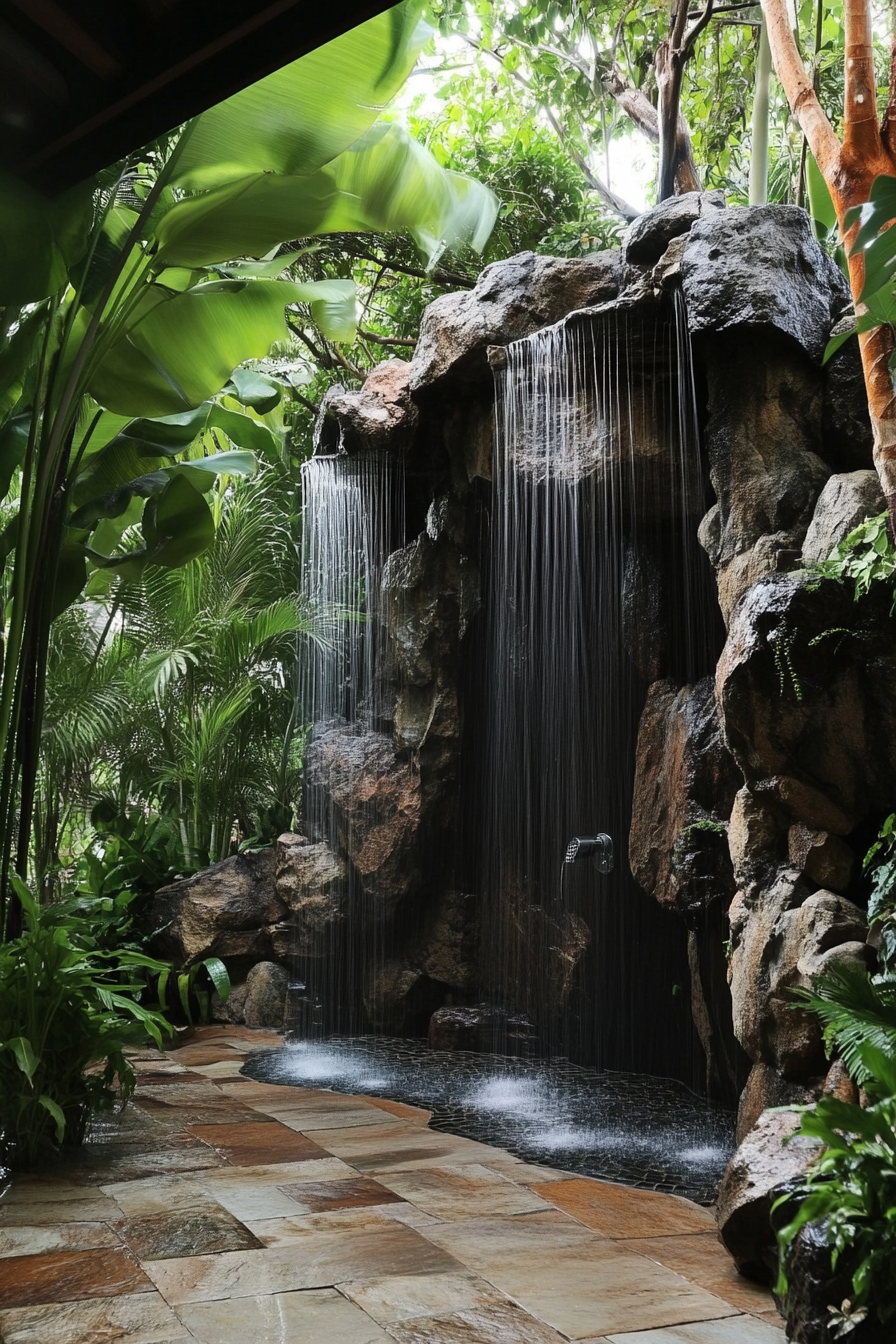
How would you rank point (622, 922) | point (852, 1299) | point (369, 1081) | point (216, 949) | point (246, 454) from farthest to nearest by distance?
point (216, 949), point (622, 922), point (369, 1081), point (246, 454), point (852, 1299)

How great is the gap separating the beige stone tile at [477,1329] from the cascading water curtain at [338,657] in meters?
5.28

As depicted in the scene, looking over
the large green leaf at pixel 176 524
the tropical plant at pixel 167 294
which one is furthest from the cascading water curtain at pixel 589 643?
the large green leaf at pixel 176 524

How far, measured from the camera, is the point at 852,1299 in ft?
9.21

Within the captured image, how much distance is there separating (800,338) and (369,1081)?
5.10 metres

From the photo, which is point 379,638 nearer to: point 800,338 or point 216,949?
point 216,949

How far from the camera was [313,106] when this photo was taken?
15.3 feet

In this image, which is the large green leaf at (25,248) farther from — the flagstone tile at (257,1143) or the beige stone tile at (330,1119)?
the beige stone tile at (330,1119)

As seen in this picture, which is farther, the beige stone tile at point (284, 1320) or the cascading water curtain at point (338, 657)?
the cascading water curtain at point (338, 657)

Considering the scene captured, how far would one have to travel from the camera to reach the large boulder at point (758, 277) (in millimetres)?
5695

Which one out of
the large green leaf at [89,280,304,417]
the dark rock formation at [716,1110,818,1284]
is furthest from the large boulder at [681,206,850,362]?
the dark rock formation at [716,1110,818,1284]

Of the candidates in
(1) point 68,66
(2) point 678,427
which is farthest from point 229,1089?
(1) point 68,66

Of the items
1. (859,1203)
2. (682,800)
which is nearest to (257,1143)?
(682,800)

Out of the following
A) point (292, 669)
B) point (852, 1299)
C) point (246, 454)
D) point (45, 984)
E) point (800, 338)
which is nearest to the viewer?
point (852, 1299)

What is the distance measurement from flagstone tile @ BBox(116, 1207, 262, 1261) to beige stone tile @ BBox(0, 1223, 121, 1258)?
0.23ft
